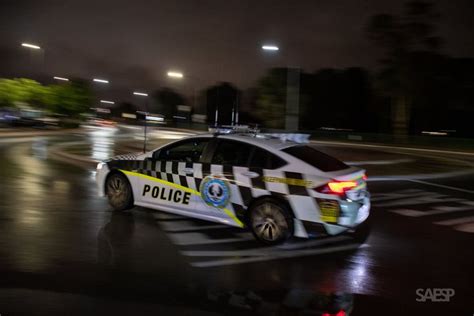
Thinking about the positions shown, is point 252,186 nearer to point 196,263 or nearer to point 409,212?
point 196,263

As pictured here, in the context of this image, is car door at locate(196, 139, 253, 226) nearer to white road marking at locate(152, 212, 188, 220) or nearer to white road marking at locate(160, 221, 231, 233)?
white road marking at locate(160, 221, 231, 233)

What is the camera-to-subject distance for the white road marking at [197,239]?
680 cm

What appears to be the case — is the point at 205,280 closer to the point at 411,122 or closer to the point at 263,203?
the point at 263,203

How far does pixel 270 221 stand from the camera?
267 inches

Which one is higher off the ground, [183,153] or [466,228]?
[183,153]

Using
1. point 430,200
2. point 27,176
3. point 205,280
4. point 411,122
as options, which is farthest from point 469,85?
point 205,280

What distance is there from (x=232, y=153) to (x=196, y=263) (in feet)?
6.41

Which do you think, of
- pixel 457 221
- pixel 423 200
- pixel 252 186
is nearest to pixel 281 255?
pixel 252 186

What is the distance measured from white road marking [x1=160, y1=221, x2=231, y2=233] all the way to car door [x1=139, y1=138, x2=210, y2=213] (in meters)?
0.25

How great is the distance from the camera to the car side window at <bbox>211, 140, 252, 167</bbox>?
7172mm

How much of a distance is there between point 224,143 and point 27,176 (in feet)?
24.1

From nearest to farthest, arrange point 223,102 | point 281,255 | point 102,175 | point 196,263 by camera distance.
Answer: point 196,263 → point 281,255 → point 102,175 → point 223,102

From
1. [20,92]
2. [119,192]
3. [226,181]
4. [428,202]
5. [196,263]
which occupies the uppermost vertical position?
[20,92]

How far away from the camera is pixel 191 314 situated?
4406 millimetres
